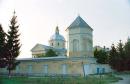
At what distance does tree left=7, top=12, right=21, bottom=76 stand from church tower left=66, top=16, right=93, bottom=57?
7.64 meters

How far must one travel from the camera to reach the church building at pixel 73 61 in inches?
1214

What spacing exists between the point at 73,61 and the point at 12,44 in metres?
7.26

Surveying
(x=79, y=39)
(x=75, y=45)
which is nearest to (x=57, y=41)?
(x=75, y=45)

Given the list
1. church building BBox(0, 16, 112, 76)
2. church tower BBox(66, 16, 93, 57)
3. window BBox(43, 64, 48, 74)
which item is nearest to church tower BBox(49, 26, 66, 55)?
church building BBox(0, 16, 112, 76)

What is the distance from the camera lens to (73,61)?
30906mm

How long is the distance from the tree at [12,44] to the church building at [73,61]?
4015mm

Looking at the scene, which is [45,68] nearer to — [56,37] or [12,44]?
[12,44]

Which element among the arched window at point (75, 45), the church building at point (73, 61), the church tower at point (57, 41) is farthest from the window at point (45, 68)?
the church tower at point (57, 41)

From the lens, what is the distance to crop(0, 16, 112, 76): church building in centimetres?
3085

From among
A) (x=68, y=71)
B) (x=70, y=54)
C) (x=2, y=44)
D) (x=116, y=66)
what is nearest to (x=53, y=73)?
(x=68, y=71)

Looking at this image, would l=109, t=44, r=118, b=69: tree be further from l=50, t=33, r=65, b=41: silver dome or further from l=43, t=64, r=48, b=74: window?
l=50, t=33, r=65, b=41: silver dome

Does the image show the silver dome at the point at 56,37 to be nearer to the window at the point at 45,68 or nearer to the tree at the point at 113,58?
the tree at the point at 113,58

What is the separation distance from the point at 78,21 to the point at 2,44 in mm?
10920

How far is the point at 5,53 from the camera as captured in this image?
29.3 meters
